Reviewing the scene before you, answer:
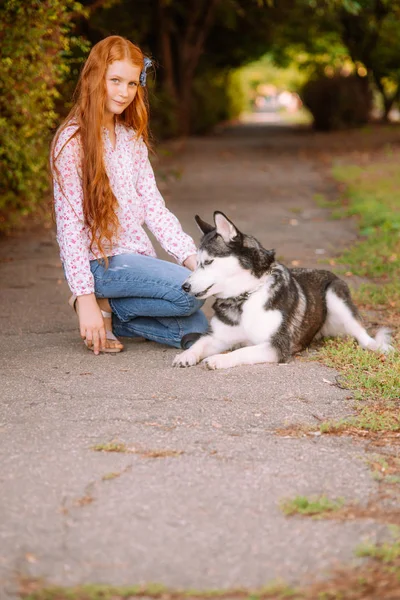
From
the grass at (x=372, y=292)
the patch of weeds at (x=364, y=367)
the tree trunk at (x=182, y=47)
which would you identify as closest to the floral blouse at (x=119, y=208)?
the patch of weeds at (x=364, y=367)

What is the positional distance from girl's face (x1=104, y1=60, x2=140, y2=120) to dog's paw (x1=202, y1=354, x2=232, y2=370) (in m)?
1.70

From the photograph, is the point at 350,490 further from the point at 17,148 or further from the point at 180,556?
the point at 17,148

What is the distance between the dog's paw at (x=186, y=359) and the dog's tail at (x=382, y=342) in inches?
46.5

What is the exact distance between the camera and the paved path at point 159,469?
9.39 ft

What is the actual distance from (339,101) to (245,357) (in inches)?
1072

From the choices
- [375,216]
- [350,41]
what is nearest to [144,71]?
[375,216]

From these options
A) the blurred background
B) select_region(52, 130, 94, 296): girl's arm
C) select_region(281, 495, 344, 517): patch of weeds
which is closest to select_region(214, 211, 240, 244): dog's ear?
select_region(52, 130, 94, 296): girl's arm

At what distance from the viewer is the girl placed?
207 inches

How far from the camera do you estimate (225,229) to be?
16.7 ft

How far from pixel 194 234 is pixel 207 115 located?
72.7 ft

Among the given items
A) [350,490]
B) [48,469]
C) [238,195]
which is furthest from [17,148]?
[238,195]

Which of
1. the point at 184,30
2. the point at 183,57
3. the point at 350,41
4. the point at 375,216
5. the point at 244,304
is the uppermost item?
the point at 184,30

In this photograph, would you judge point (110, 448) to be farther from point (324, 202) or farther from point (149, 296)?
point (324, 202)

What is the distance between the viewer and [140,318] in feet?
19.0
